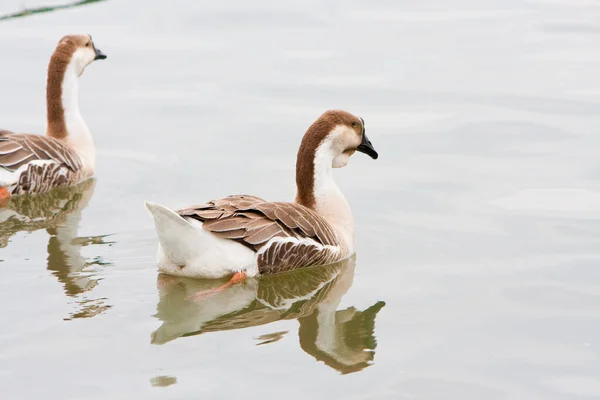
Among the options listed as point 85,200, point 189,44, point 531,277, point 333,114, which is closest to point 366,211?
point 333,114

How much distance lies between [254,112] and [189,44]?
11.6 feet

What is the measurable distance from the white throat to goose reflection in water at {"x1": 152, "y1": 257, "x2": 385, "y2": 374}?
51 centimetres

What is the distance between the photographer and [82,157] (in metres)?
12.3

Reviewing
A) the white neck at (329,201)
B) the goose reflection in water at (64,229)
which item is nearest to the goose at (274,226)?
the white neck at (329,201)

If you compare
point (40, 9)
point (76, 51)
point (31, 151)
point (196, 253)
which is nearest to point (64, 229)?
point (31, 151)

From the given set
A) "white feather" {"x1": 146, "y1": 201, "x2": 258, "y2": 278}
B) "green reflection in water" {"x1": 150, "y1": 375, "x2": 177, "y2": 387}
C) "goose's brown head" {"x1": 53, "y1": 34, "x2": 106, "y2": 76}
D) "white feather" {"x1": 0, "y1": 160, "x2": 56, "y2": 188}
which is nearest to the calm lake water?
"green reflection in water" {"x1": 150, "y1": 375, "x2": 177, "y2": 387}

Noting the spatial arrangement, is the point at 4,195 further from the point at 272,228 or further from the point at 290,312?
the point at 290,312

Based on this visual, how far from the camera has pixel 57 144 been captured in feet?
39.5

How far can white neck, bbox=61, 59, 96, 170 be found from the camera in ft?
40.7

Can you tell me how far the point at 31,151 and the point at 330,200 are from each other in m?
3.75

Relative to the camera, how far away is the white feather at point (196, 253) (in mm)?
8477

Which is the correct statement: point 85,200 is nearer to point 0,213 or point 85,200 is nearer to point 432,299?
point 0,213

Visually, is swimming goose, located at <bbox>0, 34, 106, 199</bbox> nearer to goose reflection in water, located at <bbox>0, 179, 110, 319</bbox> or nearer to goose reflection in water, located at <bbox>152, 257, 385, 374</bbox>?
goose reflection in water, located at <bbox>0, 179, 110, 319</bbox>

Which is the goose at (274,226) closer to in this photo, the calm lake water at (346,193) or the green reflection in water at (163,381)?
the calm lake water at (346,193)
